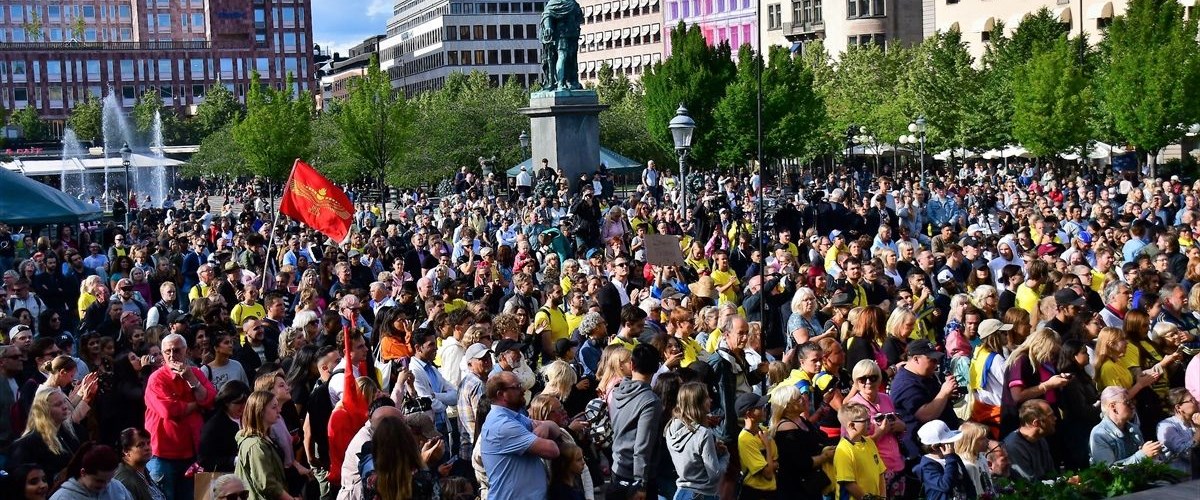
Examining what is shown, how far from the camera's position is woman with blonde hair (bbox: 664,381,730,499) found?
9453 mm

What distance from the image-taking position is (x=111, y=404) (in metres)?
11.0

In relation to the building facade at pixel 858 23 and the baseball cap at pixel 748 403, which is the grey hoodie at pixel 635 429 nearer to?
the baseball cap at pixel 748 403

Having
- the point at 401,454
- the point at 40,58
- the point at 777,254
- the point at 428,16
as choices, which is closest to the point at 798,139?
the point at 777,254

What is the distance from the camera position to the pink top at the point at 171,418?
1038 centimetres

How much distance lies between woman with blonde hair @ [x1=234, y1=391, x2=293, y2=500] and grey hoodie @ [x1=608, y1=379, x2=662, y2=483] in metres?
2.13

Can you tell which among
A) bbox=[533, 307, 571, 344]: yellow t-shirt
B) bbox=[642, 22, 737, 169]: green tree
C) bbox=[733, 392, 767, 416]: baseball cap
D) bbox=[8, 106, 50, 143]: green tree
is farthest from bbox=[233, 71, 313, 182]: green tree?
bbox=[8, 106, 50, 143]: green tree

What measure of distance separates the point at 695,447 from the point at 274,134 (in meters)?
50.1

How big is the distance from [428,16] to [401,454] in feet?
490

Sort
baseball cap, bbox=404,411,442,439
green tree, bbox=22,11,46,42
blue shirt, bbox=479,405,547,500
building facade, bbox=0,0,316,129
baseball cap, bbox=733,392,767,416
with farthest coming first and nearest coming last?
1. green tree, bbox=22,11,46,42
2. building facade, bbox=0,0,316,129
3. baseball cap, bbox=733,392,767,416
4. baseball cap, bbox=404,411,442,439
5. blue shirt, bbox=479,405,547,500

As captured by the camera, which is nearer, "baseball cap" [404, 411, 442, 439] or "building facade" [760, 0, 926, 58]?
"baseball cap" [404, 411, 442, 439]

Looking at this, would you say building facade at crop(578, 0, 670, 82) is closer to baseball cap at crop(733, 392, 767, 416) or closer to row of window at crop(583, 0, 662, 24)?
row of window at crop(583, 0, 662, 24)

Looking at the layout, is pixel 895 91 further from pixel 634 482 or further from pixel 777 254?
pixel 634 482

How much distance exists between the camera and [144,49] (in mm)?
166875

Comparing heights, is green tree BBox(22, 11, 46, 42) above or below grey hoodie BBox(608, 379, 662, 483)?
above
